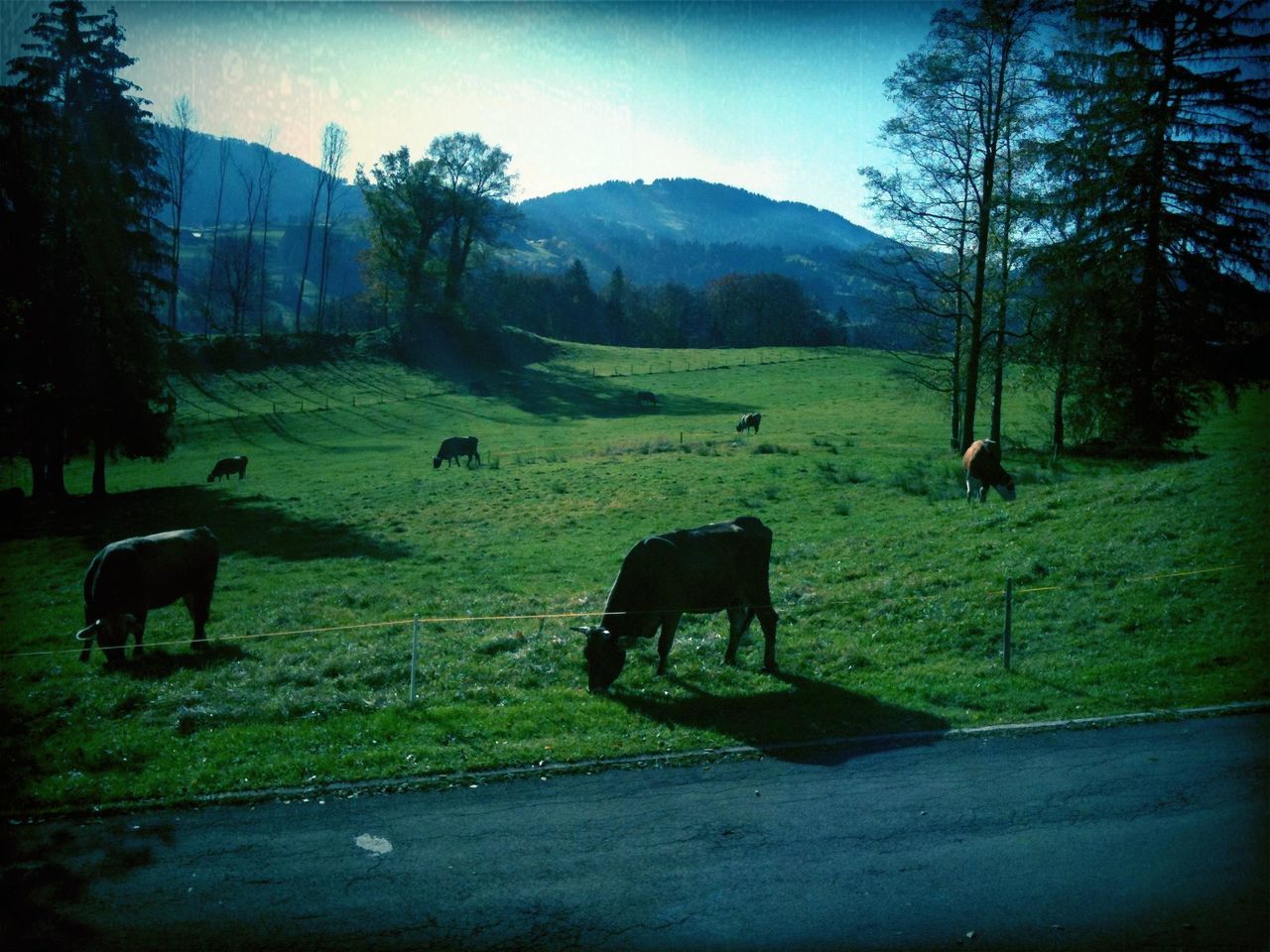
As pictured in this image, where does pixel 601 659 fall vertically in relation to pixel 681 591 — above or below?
below

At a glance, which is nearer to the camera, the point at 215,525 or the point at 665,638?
the point at 665,638

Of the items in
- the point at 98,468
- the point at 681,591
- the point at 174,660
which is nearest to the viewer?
the point at 681,591

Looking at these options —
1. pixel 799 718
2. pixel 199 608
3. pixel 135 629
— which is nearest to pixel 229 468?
pixel 199 608

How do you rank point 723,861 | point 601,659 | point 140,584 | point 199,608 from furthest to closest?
point 199,608 < point 140,584 < point 601,659 < point 723,861

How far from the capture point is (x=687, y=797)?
7.62 metres

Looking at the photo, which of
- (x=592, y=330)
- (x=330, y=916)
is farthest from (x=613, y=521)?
(x=592, y=330)

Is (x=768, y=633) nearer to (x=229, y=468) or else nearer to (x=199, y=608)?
(x=199, y=608)

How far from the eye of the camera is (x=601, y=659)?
10828mm

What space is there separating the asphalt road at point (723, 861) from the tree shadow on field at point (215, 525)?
1542cm

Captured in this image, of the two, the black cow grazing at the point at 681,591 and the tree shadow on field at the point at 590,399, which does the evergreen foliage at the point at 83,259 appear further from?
the tree shadow on field at the point at 590,399

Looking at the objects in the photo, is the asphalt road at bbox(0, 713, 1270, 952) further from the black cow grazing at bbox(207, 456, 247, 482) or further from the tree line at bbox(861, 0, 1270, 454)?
the black cow grazing at bbox(207, 456, 247, 482)

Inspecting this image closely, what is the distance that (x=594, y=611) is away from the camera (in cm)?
1416

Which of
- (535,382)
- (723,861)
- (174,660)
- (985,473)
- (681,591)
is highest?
(535,382)

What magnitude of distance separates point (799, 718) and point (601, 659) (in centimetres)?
277
